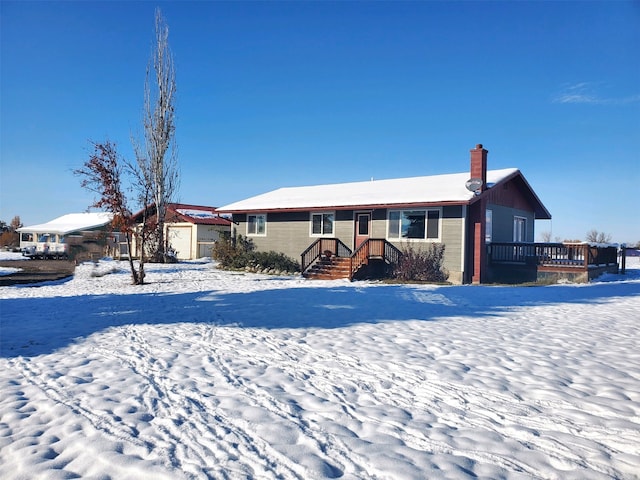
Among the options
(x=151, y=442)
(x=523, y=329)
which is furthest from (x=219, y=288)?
(x=151, y=442)

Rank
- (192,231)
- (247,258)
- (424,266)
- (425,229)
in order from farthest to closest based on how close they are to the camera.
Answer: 1. (192,231)
2. (247,258)
3. (425,229)
4. (424,266)

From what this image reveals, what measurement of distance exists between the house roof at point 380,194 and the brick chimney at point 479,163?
596 mm

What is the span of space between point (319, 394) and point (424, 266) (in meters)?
13.3

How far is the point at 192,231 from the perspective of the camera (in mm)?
30688

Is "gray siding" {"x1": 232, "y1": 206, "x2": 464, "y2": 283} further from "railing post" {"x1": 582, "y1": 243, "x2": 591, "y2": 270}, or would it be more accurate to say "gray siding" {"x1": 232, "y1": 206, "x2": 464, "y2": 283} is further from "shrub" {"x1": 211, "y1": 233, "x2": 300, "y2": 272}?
"railing post" {"x1": 582, "y1": 243, "x2": 591, "y2": 270}

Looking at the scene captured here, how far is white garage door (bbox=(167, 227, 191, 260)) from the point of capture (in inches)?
1216

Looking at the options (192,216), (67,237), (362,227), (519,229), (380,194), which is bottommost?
(67,237)

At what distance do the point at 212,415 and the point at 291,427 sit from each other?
2.57ft

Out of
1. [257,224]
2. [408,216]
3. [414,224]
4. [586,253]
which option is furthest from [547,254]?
[257,224]

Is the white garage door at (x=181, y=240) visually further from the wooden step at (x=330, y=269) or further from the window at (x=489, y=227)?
the window at (x=489, y=227)

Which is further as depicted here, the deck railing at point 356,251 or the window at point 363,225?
the window at point 363,225

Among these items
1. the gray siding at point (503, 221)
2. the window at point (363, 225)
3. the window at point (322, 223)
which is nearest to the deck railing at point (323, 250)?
the window at point (322, 223)

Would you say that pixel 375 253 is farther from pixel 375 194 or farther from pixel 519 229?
pixel 519 229

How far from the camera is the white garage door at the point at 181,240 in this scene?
30875mm
